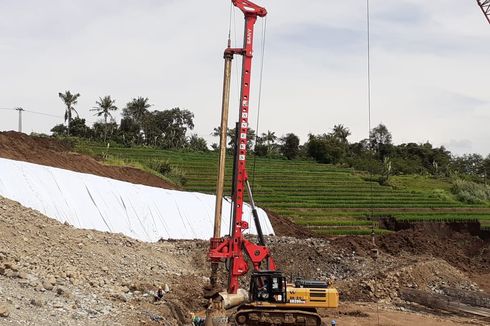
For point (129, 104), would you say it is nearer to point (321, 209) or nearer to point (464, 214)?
point (321, 209)

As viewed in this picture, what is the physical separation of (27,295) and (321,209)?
41688mm

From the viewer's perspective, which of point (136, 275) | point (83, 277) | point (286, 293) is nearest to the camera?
point (83, 277)

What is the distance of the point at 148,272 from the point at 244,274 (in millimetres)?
4622

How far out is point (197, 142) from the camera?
95688 millimetres

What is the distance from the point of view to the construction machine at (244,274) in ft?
53.3

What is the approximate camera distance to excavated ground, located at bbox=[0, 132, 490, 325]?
44.7 feet

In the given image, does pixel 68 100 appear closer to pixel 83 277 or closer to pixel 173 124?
pixel 173 124

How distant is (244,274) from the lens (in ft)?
54.7

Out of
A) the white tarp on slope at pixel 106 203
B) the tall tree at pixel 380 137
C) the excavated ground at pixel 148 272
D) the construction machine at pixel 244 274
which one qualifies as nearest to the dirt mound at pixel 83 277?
the excavated ground at pixel 148 272

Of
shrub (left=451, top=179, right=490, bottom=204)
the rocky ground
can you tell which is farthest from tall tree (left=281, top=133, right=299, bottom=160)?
the rocky ground

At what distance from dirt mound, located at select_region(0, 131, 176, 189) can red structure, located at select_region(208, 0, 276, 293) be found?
20.7 meters

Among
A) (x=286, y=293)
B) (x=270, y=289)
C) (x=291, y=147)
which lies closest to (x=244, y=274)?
(x=270, y=289)

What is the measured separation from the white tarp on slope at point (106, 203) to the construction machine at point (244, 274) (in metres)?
9.83

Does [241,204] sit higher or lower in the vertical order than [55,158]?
lower
